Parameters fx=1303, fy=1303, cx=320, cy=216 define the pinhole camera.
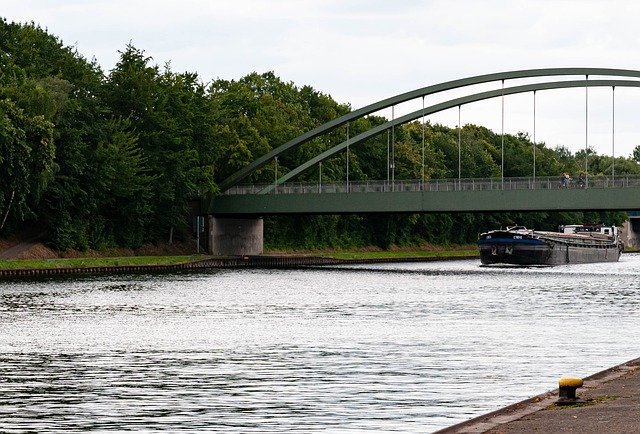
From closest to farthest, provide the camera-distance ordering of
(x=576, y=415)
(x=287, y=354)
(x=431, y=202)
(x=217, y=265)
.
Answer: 1. (x=576, y=415)
2. (x=287, y=354)
3. (x=431, y=202)
4. (x=217, y=265)

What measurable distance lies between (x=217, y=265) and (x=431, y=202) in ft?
63.4

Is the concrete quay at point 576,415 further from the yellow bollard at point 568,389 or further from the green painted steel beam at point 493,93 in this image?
the green painted steel beam at point 493,93

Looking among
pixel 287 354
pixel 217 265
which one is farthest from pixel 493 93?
pixel 287 354

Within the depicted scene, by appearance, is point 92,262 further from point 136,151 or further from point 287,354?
point 287,354

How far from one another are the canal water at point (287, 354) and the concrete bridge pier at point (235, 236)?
5146 cm

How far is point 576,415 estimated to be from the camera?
64.6 feet

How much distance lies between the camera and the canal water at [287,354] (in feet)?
78.6

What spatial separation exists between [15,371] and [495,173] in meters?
148

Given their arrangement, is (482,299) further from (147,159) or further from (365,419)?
(147,159)

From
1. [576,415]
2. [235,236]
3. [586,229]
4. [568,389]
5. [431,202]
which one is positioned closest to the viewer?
[576,415]

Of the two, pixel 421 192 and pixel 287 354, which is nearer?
pixel 287 354

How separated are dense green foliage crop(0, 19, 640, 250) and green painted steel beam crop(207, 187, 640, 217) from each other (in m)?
4.46

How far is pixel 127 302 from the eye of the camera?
5850 cm

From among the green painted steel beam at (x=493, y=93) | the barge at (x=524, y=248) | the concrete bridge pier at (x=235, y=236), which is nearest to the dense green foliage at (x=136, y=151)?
the concrete bridge pier at (x=235, y=236)
